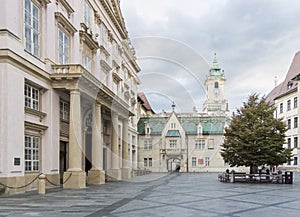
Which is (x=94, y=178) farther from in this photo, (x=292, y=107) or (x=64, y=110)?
(x=292, y=107)

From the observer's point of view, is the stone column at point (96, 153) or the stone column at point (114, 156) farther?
the stone column at point (114, 156)

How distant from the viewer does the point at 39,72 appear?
67.8 feet

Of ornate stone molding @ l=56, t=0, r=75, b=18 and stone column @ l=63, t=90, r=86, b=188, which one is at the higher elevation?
ornate stone molding @ l=56, t=0, r=75, b=18

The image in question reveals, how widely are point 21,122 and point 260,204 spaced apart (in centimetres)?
1263

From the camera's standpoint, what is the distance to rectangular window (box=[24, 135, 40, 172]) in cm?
2002

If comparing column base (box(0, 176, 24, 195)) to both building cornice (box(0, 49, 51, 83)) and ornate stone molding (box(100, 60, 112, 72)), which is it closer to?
building cornice (box(0, 49, 51, 83))

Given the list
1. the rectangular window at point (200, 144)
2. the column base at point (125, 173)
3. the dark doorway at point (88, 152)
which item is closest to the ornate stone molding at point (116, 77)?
the dark doorway at point (88, 152)

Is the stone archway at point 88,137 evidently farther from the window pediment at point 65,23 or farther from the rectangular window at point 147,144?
the rectangular window at point 147,144

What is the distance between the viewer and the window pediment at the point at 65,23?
2334 centimetres

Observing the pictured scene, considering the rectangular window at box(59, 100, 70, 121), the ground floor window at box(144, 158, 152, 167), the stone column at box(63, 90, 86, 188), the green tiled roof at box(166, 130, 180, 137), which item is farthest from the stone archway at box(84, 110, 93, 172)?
the green tiled roof at box(166, 130, 180, 137)

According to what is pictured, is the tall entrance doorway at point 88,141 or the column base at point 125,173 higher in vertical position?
the tall entrance doorway at point 88,141

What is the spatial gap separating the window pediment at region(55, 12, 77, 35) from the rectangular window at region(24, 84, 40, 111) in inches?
213

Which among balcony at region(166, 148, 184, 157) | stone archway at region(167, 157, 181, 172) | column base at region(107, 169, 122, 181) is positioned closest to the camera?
column base at region(107, 169, 122, 181)

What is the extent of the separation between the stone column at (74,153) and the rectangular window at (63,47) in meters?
3.57
